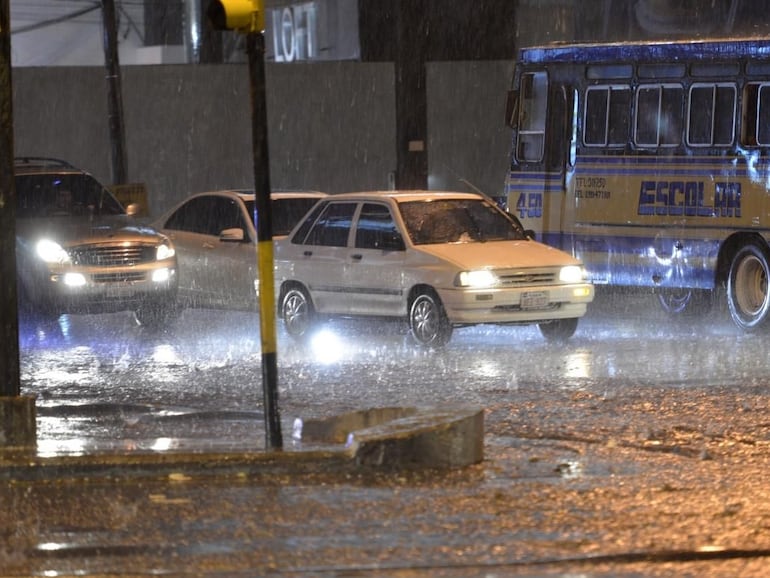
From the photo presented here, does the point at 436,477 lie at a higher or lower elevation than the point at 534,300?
lower

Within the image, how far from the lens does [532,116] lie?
20.2 meters

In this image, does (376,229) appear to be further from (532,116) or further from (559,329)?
(532,116)

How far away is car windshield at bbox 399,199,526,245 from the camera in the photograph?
16.2 meters

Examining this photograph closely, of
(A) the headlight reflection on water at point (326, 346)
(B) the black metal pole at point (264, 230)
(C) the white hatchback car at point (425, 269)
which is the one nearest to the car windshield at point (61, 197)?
(C) the white hatchback car at point (425, 269)

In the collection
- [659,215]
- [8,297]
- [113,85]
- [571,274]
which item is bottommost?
[571,274]

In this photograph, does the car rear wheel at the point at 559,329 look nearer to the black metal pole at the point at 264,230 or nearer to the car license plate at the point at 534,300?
the car license plate at the point at 534,300

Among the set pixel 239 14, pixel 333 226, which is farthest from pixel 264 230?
pixel 333 226

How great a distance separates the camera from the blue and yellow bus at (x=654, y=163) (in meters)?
17.5

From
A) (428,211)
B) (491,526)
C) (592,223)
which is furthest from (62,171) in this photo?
(491,526)

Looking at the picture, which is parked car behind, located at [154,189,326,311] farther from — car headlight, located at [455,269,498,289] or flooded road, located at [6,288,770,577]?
car headlight, located at [455,269,498,289]

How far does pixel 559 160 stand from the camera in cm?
1988

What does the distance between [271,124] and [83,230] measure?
14.3m

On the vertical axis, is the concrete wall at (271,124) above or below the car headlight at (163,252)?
above

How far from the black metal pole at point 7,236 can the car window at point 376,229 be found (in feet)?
22.7
